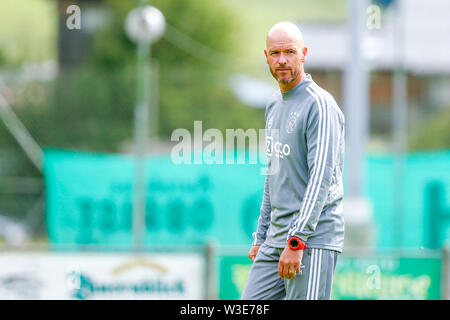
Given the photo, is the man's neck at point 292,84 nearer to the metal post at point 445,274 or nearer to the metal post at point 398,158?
the metal post at point 445,274

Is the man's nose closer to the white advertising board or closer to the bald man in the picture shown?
the bald man

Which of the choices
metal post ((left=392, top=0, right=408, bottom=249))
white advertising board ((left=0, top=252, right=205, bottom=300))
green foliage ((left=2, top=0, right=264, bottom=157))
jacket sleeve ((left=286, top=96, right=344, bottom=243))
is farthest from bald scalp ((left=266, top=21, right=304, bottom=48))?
green foliage ((left=2, top=0, right=264, bottom=157))

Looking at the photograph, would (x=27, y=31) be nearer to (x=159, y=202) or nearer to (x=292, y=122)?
(x=159, y=202)

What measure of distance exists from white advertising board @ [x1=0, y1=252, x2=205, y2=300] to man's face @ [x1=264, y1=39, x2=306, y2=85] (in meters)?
4.79

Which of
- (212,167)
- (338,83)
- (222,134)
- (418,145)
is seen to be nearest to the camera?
(212,167)

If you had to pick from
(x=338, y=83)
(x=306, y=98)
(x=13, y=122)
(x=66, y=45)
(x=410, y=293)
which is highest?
(x=66, y=45)

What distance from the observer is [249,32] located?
110 ft

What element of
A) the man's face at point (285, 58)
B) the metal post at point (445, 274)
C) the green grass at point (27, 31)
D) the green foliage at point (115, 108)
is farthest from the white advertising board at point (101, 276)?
the green grass at point (27, 31)

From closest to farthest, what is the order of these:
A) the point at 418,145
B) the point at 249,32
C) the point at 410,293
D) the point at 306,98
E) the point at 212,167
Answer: the point at 306,98 → the point at 410,293 → the point at 212,167 → the point at 418,145 → the point at 249,32

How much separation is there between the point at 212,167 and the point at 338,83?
9.87m

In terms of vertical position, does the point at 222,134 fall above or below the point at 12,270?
above
